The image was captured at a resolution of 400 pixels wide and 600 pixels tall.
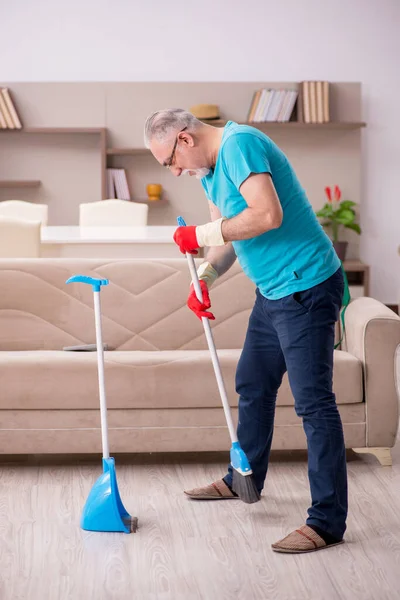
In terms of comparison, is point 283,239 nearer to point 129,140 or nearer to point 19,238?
point 19,238

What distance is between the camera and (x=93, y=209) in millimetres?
5668

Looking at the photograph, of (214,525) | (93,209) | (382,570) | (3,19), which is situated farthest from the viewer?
(3,19)

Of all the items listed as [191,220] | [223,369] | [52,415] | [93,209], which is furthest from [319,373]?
[191,220]

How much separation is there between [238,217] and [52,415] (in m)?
1.22

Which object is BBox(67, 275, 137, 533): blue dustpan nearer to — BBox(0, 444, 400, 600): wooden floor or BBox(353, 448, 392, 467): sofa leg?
BBox(0, 444, 400, 600): wooden floor

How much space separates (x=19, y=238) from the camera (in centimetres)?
423

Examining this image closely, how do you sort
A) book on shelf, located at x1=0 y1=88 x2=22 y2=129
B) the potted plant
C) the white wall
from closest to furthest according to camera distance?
book on shelf, located at x1=0 y1=88 x2=22 y2=129
the potted plant
the white wall

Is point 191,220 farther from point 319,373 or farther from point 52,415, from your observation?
point 319,373

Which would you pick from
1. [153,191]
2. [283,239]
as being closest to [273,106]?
[153,191]

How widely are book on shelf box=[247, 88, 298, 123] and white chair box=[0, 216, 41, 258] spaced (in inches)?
114

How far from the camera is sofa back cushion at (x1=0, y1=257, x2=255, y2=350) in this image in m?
3.50

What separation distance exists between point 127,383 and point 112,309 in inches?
21.9

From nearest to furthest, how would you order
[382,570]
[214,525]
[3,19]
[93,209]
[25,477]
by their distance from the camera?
1. [382,570]
2. [214,525]
3. [25,477]
4. [93,209]
5. [3,19]

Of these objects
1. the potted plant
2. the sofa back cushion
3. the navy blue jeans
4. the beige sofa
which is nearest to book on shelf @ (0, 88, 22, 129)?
the potted plant
